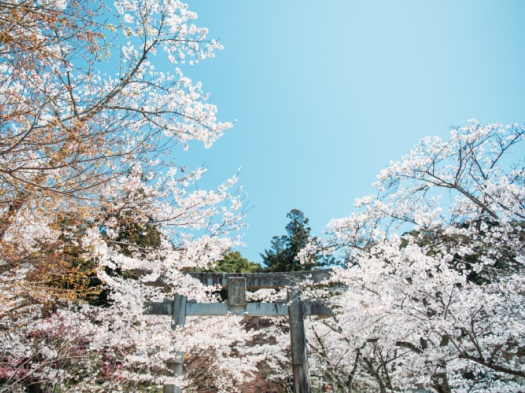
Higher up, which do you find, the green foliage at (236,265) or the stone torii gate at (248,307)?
the green foliage at (236,265)

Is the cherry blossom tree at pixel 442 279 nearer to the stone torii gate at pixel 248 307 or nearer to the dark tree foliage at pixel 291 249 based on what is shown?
the stone torii gate at pixel 248 307

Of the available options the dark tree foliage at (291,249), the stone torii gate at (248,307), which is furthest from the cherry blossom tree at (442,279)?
the dark tree foliage at (291,249)

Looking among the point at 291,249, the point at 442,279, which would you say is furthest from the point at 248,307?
the point at 291,249

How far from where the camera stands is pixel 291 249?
22.7 meters

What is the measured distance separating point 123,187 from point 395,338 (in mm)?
5598

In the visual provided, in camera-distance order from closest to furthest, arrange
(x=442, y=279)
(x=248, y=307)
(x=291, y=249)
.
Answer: (x=442, y=279)
(x=248, y=307)
(x=291, y=249)

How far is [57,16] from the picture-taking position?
113 inches

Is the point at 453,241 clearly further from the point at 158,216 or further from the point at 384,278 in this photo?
the point at 158,216

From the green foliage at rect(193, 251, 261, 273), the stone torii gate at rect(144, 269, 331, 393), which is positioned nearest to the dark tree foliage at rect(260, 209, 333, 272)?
the green foliage at rect(193, 251, 261, 273)

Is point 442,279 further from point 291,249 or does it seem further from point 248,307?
point 291,249

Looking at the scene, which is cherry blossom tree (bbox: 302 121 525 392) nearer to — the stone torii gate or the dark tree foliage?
the stone torii gate

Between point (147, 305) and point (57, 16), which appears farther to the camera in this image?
point (147, 305)

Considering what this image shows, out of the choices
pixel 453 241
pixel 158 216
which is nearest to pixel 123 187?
pixel 158 216

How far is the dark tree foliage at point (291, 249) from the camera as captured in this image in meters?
21.3
